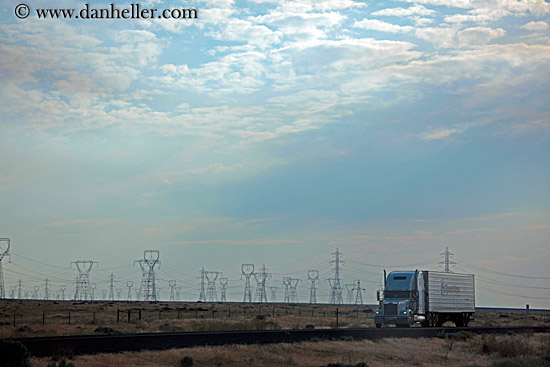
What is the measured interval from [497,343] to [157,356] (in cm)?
2189

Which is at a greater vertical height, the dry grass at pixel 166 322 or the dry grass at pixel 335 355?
the dry grass at pixel 335 355

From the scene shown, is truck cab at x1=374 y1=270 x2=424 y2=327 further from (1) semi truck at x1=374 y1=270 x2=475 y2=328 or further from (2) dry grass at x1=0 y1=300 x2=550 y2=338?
(2) dry grass at x1=0 y1=300 x2=550 y2=338

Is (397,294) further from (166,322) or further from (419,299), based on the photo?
(166,322)

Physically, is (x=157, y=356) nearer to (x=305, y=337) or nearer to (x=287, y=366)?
(x=287, y=366)

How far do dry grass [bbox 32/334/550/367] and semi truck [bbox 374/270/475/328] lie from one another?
26.2ft

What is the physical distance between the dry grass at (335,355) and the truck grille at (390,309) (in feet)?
26.5

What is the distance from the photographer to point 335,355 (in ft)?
112

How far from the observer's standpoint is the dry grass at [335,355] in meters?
28.9

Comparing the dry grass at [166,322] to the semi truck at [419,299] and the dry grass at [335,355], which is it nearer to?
the semi truck at [419,299]

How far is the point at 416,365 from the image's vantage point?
109 feet

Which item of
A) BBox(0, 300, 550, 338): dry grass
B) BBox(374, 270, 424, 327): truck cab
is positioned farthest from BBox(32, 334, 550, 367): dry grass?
BBox(0, 300, 550, 338): dry grass

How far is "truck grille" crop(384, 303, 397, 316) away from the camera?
51781mm

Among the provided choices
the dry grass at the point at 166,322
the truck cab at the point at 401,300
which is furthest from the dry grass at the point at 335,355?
the dry grass at the point at 166,322

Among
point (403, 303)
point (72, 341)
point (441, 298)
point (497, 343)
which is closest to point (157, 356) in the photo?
point (72, 341)
